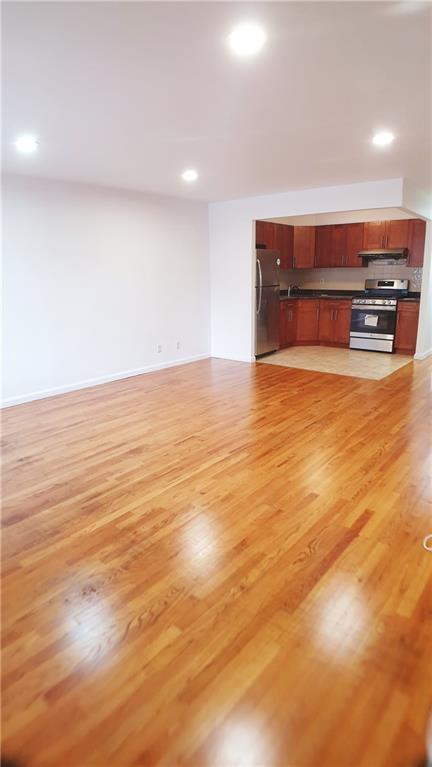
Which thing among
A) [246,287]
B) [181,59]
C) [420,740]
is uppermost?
[181,59]

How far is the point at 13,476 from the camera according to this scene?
3105 mm

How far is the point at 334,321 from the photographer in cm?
811

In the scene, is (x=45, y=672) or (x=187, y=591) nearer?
(x=45, y=672)

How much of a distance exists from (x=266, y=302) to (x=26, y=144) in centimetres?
433

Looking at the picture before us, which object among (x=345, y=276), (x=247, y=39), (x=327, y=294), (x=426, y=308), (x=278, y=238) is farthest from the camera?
(x=327, y=294)

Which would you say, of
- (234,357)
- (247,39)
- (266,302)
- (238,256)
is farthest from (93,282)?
(247,39)

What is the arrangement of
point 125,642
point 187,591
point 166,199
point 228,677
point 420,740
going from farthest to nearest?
point 166,199
point 187,591
point 125,642
point 228,677
point 420,740

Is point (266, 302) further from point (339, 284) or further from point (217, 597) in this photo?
point (217, 597)

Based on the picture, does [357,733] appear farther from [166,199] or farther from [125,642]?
[166,199]

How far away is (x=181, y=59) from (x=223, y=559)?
244 centimetres

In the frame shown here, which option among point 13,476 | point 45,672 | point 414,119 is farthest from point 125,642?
point 414,119

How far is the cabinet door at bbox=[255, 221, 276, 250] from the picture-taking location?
22.6 ft

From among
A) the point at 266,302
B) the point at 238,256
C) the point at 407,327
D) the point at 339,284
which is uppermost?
the point at 238,256

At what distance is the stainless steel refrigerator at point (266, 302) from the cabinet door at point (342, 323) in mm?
1306
